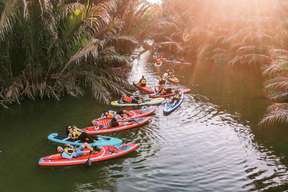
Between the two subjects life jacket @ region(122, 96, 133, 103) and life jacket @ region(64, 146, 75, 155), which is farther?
life jacket @ region(122, 96, 133, 103)

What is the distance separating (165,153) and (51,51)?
9.30 metres

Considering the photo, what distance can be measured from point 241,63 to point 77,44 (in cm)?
1936

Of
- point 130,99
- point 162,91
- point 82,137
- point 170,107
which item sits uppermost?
point 162,91

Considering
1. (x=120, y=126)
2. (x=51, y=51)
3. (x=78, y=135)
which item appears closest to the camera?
(x=78, y=135)

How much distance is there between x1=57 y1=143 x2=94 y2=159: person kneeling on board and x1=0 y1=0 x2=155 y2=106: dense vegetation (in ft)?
20.2

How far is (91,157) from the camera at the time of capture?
15141 millimetres

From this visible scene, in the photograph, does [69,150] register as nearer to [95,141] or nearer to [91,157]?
[91,157]

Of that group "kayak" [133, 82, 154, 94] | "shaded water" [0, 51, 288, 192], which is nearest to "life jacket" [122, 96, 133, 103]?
"shaded water" [0, 51, 288, 192]

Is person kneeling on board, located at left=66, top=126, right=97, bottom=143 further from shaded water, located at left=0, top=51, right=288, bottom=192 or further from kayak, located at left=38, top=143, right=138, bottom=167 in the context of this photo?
kayak, located at left=38, top=143, right=138, bottom=167

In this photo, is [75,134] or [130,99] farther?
[130,99]

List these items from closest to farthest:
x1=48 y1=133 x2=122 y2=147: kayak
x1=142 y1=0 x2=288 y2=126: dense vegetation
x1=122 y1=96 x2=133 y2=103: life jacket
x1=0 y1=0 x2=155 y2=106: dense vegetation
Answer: x1=48 y1=133 x2=122 y2=147: kayak, x1=0 y1=0 x2=155 y2=106: dense vegetation, x1=122 y1=96 x2=133 y2=103: life jacket, x1=142 y1=0 x2=288 y2=126: dense vegetation

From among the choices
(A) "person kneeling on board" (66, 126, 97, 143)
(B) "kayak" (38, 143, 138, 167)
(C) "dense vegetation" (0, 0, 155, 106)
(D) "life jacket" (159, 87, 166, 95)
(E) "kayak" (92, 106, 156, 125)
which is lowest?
A: (B) "kayak" (38, 143, 138, 167)

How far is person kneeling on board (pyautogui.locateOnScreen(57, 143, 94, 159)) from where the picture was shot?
15.1 meters

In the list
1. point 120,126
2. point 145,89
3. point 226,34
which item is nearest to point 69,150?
point 120,126
